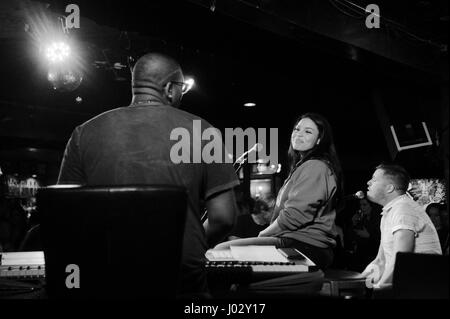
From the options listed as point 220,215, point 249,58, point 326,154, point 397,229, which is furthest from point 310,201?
point 249,58

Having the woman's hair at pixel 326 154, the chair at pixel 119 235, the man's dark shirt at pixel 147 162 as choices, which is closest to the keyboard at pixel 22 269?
the man's dark shirt at pixel 147 162

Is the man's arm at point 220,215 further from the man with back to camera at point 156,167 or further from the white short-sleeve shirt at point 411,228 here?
the white short-sleeve shirt at point 411,228

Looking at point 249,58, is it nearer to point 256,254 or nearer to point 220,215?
point 256,254

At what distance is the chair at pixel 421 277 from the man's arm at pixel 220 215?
0.64 meters

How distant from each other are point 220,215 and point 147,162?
1.15ft

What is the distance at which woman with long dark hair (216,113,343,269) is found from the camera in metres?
2.59

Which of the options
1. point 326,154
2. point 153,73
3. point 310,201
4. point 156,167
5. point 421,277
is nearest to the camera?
point 421,277

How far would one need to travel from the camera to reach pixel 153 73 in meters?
2.00

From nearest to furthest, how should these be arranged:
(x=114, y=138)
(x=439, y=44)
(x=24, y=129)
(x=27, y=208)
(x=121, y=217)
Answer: (x=121, y=217) < (x=114, y=138) < (x=439, y=44) < (x=24, y=129) < (x=27, y=208)

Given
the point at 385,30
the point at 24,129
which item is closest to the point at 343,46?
the point at 385,30

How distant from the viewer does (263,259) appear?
6.57ft
